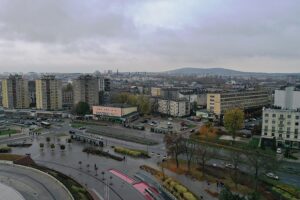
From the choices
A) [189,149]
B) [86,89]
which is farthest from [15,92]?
[189,149]

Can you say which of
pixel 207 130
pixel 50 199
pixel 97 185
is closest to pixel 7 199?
pixel 50 199

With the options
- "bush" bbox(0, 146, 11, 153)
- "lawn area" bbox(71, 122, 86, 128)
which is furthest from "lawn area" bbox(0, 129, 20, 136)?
"bush" bbox(0, 146, 11, 153)

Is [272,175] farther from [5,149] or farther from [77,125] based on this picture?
[77,125]

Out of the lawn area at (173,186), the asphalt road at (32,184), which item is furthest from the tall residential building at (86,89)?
the lawn area at (173,186)

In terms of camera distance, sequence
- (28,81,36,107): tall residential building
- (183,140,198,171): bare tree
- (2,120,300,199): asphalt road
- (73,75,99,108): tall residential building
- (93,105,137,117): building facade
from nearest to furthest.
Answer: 1. (2,120,300,199): asphalt road
2. (183,140,198,171): bare tree
3. (93,105,137,117): building facade
4. (73,75,99,108): tall residential building
5. (28,81,36,107): tall residential building

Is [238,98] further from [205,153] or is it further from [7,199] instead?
[7,199]

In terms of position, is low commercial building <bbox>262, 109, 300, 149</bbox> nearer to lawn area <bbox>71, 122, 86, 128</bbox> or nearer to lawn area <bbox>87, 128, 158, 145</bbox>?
lawn area <bbox>87, 128, 158, 145</bbox>
